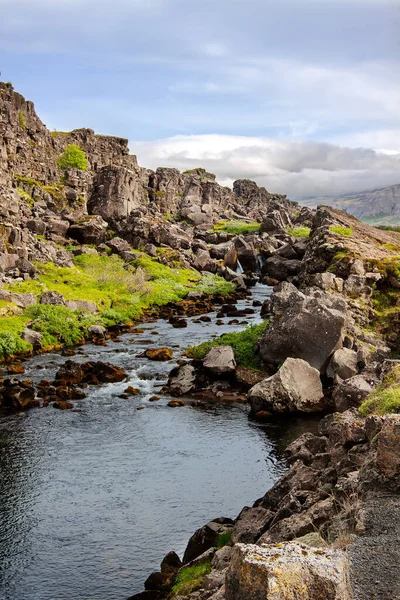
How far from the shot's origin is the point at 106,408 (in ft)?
118

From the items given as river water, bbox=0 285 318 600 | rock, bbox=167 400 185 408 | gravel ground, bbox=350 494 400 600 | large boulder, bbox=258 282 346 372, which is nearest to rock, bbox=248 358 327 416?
river water, bbox=0 285 318 600

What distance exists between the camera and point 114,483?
25.9 metres

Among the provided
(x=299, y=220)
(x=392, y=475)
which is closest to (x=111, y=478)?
→ (x=392, y=475)

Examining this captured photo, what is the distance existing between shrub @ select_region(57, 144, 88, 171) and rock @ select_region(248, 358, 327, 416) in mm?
89749

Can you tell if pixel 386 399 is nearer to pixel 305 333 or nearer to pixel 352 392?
pixel 352 392

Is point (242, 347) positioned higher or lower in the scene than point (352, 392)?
lower

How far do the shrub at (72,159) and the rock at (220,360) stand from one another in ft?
269

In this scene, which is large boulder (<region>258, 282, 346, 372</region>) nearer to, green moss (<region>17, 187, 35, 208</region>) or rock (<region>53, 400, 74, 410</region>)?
rock (<region>53, 400, 74, 410</region>)

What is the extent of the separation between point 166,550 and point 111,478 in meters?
6.28

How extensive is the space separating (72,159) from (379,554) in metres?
115

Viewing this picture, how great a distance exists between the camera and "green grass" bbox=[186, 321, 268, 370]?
140 feet

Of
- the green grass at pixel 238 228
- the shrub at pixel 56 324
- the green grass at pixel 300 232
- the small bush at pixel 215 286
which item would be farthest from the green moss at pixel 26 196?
the green grass at pixel 300 232

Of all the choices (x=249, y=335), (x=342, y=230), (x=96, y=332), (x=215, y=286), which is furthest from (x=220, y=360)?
(x=215, y=286)

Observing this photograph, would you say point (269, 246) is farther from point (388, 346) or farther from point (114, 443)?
point (114, 443)
